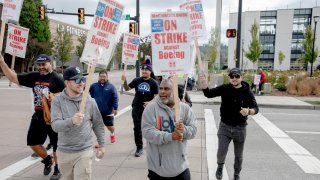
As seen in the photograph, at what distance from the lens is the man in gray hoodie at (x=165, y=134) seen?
3.05 meters

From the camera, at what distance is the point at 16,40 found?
6414 mm

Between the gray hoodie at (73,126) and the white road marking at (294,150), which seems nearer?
the gray hoodie at (73,126)

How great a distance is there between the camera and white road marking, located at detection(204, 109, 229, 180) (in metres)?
5.43

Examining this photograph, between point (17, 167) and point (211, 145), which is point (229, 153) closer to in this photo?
point (211, 145)

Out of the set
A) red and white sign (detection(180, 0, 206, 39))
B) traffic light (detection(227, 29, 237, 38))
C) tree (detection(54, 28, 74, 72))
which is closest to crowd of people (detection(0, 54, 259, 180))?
red and white sign (detection(180, 0, 206, 39))

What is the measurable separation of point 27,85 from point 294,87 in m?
17.7

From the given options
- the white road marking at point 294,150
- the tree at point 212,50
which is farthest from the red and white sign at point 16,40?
the tree at point 212,50

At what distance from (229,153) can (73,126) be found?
170 inches

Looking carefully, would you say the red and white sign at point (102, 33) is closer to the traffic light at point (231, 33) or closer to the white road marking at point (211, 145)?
the white road marking at point (211, 145)

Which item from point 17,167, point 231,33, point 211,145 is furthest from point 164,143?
point 231,33

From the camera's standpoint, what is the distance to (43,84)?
15.6ft

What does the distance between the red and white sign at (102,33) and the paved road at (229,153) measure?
2403mm

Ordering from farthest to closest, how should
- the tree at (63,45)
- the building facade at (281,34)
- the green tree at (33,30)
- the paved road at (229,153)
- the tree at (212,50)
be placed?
the building facade at (281,34)
the tree at (63,45)
the green tree at (33,30)
the tree at (212,50)
the paved road at (229,153)

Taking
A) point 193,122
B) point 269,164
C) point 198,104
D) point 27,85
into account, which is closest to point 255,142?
point 269,164
